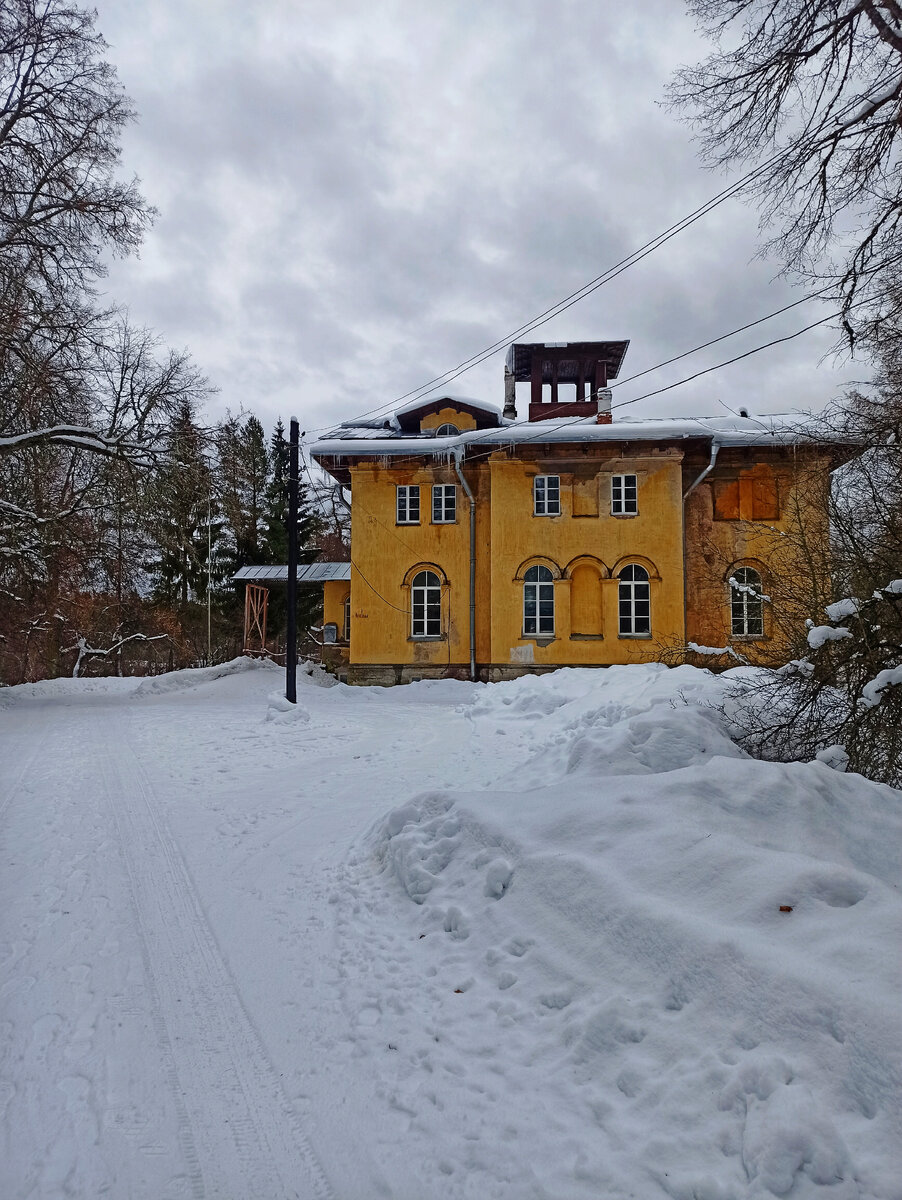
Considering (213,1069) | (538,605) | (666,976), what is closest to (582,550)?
(538,605)

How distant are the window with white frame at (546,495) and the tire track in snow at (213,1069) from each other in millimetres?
17036

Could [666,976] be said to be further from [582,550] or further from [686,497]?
[686,497]

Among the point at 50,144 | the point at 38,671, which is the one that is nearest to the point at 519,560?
the point at 50,144

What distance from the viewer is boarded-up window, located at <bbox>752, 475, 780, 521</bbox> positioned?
21.0m

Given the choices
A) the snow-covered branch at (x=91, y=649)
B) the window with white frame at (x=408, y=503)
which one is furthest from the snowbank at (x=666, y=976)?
the snow-covered branch at (x=91, y=649)

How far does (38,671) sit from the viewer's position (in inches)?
1350

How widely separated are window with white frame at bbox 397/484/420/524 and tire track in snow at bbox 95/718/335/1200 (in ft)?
56.0

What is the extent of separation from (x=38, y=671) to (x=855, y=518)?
36.0 meters

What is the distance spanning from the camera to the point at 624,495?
68.2ft

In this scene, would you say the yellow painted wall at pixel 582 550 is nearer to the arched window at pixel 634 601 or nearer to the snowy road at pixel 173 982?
the arched window at pixel 634 601

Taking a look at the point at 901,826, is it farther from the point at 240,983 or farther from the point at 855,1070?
the point at 240,983

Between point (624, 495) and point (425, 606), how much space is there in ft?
21.1

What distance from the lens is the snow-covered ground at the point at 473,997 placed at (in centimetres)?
233

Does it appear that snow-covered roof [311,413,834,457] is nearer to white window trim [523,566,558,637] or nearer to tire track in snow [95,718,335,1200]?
white window trim [523,566,558,637]
